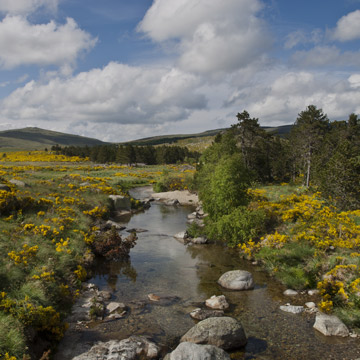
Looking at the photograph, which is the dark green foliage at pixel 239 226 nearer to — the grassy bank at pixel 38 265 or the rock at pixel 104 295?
the grassy bank at pixel 38 265

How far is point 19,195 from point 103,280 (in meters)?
13.4

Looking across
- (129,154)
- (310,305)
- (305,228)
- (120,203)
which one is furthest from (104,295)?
(129,154)

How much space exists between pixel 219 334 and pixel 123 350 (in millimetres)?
3825

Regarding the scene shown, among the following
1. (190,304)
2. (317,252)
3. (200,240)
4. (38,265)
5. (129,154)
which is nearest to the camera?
(190,304)

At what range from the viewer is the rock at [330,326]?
42.1 ft

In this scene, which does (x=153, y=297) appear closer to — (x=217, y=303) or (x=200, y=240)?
(x=217, y=303)

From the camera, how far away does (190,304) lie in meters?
15.7

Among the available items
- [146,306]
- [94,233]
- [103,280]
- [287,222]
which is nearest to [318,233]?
[287,222]

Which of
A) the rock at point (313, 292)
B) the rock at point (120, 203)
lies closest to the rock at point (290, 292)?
the rock at point (313, 292)

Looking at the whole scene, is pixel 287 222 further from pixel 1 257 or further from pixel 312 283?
pixel 1 257

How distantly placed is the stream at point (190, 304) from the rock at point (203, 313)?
1.20ft

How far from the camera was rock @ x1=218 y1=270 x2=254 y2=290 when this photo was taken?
17.6 m

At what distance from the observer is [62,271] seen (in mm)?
16781

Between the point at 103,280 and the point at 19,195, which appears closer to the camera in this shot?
the point at 103,280
